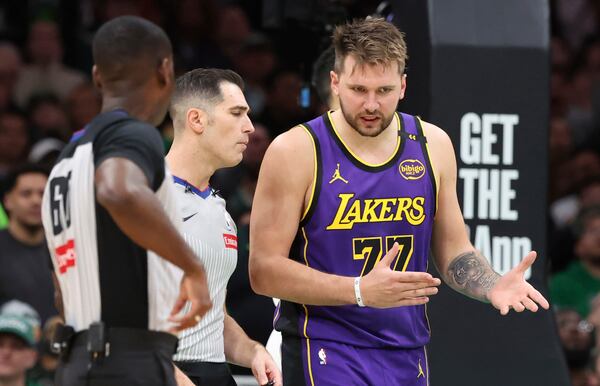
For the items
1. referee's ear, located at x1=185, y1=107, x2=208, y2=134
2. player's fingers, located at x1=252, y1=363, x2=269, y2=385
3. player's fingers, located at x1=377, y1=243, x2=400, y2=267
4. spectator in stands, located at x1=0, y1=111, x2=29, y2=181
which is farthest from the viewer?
spectator in stands, located at x1=0, y1=111, x2=29, y2=181

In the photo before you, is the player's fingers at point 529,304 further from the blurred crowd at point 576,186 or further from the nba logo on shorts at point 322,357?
the blurred crowd at point 576,186

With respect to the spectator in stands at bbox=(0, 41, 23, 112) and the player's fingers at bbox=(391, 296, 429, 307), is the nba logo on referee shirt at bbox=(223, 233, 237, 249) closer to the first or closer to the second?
Result: the player's fingers at bbox=(391, 296, 429, 307)

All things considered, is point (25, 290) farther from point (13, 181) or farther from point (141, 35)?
point (141, 35)

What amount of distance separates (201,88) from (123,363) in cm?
211

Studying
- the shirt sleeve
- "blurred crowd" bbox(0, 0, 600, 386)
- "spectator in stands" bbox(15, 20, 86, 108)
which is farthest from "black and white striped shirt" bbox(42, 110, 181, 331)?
"spectator in stands" bbox(15, 20, 86, 108)

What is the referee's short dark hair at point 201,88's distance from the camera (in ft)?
19.1

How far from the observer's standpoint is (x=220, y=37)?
483 inches

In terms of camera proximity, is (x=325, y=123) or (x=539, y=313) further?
(x=539, y=313)

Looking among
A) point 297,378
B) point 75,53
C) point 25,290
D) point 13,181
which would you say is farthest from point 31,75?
point 297,378

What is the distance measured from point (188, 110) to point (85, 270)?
1.88 metres

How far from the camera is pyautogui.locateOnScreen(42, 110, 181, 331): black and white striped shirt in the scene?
397 cm

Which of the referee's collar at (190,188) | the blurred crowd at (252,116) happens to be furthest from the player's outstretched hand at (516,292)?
the blurred crowd at (252,116)

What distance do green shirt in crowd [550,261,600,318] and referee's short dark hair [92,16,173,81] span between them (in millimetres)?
5493

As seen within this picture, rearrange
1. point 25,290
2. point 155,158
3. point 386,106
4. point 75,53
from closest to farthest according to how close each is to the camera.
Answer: point 155,158, point 386,106, point 25,290, point 75,53
